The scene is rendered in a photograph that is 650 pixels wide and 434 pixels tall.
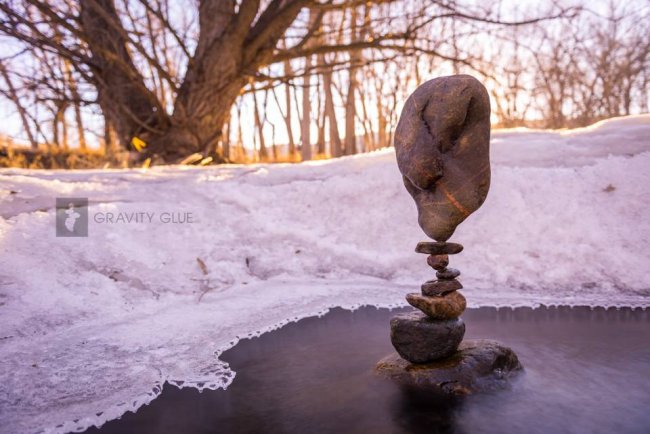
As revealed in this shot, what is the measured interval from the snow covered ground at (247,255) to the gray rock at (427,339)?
1.20 m

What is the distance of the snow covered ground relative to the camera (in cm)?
318

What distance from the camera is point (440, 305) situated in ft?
10.3

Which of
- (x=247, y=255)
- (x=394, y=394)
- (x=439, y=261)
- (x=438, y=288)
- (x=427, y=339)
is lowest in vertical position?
(x=394, y=394)

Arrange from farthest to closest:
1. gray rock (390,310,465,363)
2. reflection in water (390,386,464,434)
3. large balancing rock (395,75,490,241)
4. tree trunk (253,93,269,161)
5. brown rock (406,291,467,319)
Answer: tree trunk (253,93,269,161) < brown rock (406,291,467,319) < gray rock (390,310,465,363) < large balancing rock (395,75,490,241) < reflection in water (390,386,464,434)

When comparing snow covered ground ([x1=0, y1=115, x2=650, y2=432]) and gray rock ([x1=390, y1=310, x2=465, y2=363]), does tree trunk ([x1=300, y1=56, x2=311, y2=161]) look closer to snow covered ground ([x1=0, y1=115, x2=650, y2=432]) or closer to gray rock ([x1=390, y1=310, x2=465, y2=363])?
snow covered ground ([x1=0, y1=115, x2=650, y2=432])

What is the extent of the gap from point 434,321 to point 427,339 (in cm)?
14

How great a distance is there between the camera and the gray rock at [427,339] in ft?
10.00

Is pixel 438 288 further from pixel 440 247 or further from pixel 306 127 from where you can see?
pixel 306 127

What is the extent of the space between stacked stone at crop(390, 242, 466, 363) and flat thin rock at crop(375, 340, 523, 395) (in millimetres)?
72

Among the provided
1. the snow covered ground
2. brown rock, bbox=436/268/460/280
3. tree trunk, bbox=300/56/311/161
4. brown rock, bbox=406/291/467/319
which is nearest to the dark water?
the snow covered ground

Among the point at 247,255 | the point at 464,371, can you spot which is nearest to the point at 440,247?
the point at 464,371

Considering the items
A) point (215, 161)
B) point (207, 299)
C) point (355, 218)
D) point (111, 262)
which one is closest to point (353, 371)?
point (207, 299)

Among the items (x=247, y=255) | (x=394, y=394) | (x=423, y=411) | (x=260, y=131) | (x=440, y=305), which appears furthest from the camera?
(x=260, y=131)

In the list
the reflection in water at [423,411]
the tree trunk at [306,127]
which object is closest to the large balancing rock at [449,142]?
the reflection in water at [423,411]
